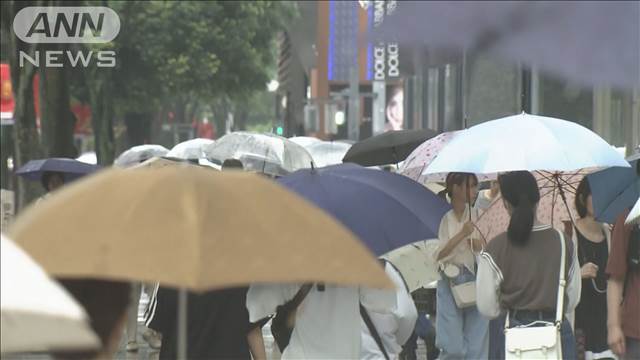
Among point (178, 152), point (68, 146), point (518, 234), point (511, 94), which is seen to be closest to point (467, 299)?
point (518, 234)

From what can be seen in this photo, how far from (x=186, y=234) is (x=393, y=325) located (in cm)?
359

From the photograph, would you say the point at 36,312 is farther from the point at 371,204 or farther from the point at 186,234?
the point at 371,204

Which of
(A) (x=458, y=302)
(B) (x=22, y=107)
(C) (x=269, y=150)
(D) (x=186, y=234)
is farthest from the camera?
(B) (x=22, y=107)

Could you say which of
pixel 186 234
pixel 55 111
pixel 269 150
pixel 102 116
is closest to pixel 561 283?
pixel 186 234

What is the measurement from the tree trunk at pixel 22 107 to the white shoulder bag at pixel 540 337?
48.7 feet

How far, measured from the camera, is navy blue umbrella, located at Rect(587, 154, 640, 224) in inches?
349

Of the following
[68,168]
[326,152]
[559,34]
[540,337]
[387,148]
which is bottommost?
[540,337]

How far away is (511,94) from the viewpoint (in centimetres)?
2538

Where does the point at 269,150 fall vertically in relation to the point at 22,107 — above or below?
below

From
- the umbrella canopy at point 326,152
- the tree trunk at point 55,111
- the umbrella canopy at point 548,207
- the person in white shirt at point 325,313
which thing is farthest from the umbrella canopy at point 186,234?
the umbrella canopy at point 326,152

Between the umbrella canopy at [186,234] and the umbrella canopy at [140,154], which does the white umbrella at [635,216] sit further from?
the umbrella canopy at [140,154]

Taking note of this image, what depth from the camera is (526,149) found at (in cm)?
884

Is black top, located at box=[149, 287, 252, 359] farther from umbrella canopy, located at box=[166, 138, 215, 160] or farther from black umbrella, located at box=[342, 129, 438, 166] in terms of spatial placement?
umbrella canopy, located at box=[166, 138, 215, 160]

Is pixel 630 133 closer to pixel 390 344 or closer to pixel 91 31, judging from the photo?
pixel 91 31
